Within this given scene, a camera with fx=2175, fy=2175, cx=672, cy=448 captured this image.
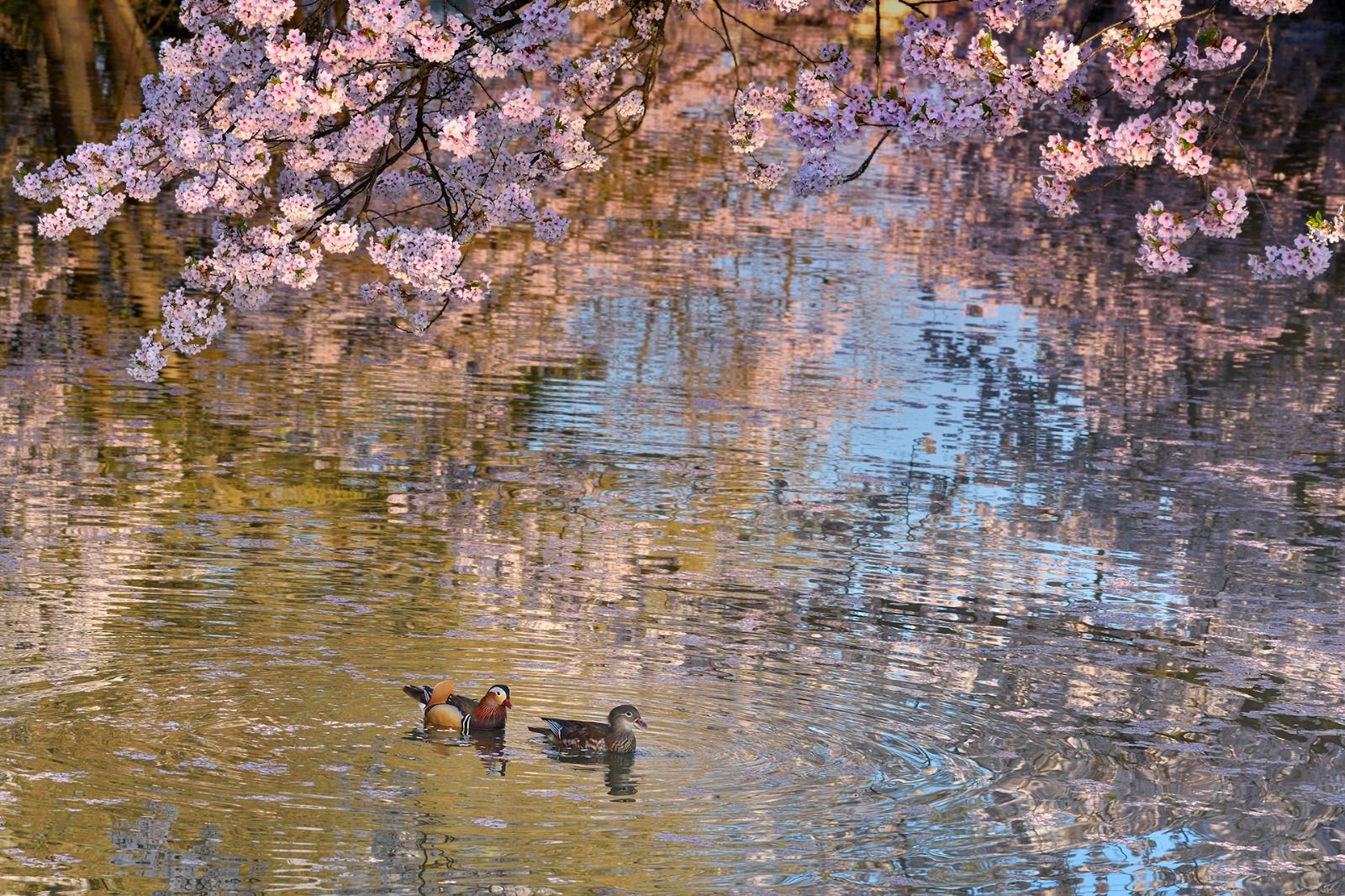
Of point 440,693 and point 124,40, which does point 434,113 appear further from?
point 124,40

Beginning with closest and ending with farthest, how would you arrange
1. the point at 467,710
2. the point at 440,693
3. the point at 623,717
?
the point at 623,717 < the point at 467,710 < the point at 440,693

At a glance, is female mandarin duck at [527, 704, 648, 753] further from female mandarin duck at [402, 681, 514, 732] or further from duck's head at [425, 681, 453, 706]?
duck's head at [425, 681, 453, 706]

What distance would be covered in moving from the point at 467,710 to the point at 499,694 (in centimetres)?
18

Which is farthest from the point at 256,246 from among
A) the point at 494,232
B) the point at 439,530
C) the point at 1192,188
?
the point at 1192,188

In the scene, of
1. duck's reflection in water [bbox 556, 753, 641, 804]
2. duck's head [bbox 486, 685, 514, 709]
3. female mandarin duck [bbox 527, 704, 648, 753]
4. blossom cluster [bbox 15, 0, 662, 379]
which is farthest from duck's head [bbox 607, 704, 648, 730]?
blossom cluster [bbox 15, 0, 662, 379]

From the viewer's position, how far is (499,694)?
10531 millimetres

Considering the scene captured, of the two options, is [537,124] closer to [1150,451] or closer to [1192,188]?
[1150,451]

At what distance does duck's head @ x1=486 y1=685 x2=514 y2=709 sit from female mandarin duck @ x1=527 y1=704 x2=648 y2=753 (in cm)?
23

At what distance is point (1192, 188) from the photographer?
36.2m

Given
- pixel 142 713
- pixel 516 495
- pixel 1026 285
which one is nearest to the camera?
pixel 142 713

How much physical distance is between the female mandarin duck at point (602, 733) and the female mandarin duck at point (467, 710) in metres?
0.26

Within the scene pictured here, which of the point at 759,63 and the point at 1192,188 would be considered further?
the point at 759,63

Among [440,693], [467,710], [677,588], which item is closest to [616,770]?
[467,710]

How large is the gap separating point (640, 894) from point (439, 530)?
562 centimetres
